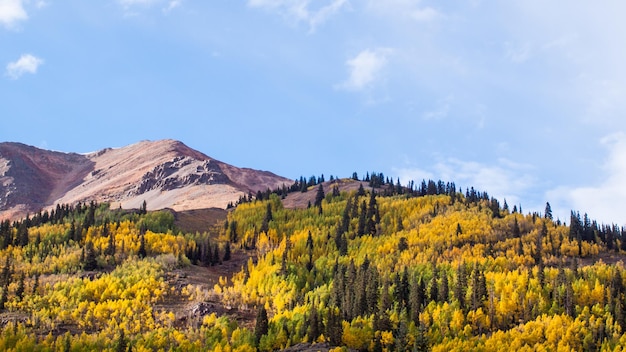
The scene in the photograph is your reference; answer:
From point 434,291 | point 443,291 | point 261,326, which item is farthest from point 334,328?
point 443,291

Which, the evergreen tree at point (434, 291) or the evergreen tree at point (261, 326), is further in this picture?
the evergreen tree at point (434, 291)

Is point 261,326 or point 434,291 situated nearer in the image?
point 261,326

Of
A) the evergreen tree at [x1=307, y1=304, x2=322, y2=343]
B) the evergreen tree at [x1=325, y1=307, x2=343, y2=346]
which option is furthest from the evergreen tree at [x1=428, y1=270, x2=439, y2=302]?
the evergreen tree at [x1=307, y1=304, x2=322, y2=343]

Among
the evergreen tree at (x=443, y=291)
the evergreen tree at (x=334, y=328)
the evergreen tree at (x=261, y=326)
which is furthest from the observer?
the evergreen tree at (x=443, y=291)

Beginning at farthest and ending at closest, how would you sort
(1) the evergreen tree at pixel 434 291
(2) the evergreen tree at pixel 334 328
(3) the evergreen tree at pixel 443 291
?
(1) the evergreen tree at pixel 434 291, (3) the evergreen tree at pixel 443 291, (2) the evergreen tree at pixel 334 328

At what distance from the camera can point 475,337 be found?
171 m

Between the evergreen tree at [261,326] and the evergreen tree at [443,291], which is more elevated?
the evergreen tree at [443,291]

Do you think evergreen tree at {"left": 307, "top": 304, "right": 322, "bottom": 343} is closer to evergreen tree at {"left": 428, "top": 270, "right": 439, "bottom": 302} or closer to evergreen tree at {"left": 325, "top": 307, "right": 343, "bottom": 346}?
evergreen tree at {"left": 325, "top": 307, "right": 343, "bottom": 346}

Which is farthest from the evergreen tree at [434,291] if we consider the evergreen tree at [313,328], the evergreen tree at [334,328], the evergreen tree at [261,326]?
the evergreen tree at [261,326]

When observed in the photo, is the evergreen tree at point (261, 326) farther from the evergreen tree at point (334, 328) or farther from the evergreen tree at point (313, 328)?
the evergreen tree at point (334, 328)

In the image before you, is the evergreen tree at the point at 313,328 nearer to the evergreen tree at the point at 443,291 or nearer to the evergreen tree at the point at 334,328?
the evergreen tree at the point at 334,328

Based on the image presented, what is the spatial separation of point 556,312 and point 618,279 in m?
22.7

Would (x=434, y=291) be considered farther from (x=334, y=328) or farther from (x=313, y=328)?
(x=313, y=328)

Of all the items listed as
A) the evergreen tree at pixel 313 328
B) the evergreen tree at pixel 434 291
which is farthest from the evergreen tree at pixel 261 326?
the evergreen tree at pixel 434 291
